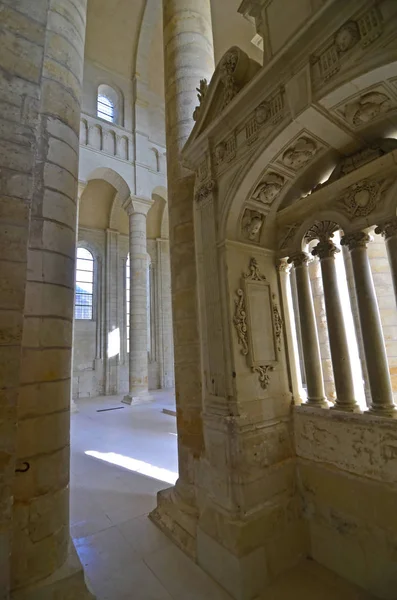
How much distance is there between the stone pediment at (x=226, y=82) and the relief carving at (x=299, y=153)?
2.46 ft

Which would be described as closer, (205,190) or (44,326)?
(44,326)

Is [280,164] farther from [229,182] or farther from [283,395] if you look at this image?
[283,395]

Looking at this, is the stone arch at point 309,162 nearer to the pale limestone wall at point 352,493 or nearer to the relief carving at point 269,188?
the relief carving at point 269,188

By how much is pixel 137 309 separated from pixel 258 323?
8.53 meters

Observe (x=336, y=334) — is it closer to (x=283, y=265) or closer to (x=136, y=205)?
(x=283, y=265)

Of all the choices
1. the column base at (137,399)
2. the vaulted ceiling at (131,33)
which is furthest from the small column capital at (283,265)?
the vaulted ceiling at (131,33)

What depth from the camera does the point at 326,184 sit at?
9.56 ft

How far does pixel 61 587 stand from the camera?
6.34ft

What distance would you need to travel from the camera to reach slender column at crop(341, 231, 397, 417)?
2516mm

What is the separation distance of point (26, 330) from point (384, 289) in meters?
4.00

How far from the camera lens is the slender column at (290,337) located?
323cm

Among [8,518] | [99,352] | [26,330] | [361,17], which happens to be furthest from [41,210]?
[99,352]

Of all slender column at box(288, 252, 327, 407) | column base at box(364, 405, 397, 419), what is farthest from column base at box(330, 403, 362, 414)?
slender column at box(288, 252, 327, 407)

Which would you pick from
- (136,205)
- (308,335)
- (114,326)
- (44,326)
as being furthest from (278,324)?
(114,326)
